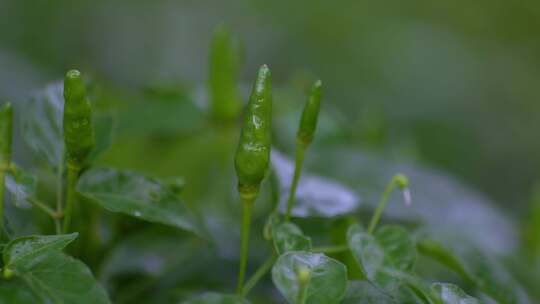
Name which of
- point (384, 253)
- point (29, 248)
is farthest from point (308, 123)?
point (29, 248)

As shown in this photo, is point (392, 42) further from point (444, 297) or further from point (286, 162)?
point (444, 297)

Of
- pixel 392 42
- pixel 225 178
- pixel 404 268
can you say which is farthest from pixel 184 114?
pixel 392 42

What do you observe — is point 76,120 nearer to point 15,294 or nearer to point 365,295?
point 15,294

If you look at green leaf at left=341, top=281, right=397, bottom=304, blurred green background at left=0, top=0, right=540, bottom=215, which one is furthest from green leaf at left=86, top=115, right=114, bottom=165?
blurred green background at left=0, top=0, right=540, bottom=215

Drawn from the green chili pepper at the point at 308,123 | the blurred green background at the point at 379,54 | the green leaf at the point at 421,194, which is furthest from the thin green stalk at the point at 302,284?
the blurred green background at the point at 379,54

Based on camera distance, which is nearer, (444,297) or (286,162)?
(444,297)

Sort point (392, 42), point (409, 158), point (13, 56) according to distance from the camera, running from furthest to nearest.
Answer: point (392, 42) < point (13, 56) < point (409, 158)

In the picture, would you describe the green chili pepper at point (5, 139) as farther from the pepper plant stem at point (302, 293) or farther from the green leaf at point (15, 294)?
the pepper plant stem at point (302, 293)
